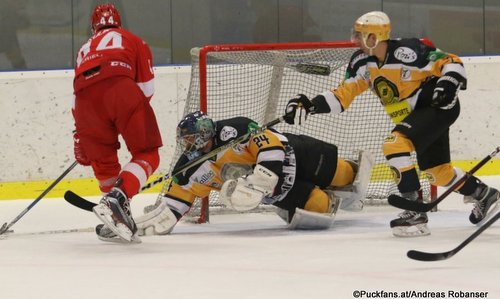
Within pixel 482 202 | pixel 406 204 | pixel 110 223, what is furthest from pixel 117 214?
pixel 482 202

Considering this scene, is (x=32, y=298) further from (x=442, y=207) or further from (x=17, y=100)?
(x=17, y=100)

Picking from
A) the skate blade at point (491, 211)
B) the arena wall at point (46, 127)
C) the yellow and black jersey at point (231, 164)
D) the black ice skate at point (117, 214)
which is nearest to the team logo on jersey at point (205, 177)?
the yellow and black jersey at point (231, 164)

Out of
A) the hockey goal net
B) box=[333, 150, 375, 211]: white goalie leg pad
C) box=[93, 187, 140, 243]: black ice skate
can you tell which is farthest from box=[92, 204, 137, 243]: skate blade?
box=[333, 150, 375, 211]: white goalie leg pad

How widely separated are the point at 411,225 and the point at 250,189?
717 mm

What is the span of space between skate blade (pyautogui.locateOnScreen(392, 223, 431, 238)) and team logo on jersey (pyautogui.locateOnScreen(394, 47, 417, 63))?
70 cm

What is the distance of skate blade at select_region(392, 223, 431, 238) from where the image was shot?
15.1 ft

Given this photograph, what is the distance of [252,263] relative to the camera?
3.93 metres

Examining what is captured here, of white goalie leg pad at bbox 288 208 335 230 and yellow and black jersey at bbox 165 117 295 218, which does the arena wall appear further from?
white goalie leg pad at bbox 288 208 335 230

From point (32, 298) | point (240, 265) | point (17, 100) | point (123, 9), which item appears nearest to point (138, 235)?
point (240, 265)

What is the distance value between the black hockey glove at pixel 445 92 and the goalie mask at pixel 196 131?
0.98 m

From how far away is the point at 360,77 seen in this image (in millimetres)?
4977

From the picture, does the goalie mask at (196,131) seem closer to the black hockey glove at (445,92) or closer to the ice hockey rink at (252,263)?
the ice hockey rink at (252,263)

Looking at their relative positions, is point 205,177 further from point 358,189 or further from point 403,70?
point 403,70

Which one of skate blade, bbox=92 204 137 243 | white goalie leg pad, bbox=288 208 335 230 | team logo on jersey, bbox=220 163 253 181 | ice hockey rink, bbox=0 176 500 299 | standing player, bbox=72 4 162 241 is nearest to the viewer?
ice hockey rink, bbox=0 176 500 299
